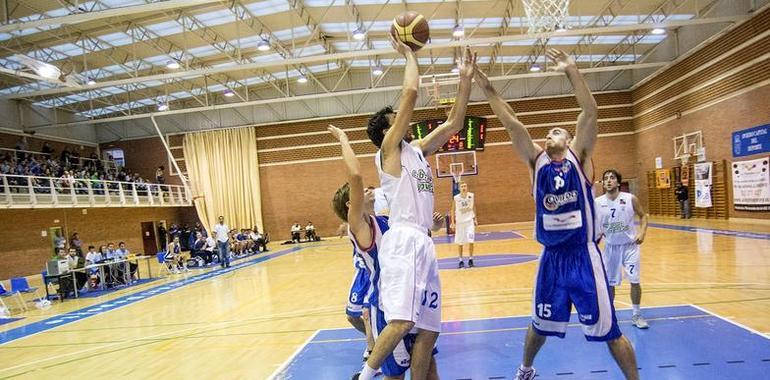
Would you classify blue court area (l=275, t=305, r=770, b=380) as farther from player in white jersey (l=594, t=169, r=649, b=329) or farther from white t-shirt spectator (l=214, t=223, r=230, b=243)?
white t-shirt spectator (l=214, t=223, r=230, b=243)

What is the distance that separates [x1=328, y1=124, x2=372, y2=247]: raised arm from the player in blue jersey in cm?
118

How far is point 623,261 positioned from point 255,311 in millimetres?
5893

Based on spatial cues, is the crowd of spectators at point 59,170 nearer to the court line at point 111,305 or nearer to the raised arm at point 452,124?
the court line at point 111,305

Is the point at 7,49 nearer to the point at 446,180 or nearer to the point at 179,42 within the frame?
the point at 179,42

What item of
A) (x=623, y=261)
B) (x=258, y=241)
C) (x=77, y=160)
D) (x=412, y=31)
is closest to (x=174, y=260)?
(x=258, y=241)

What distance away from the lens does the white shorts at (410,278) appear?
2.62 meters

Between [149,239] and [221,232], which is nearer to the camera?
[221,232]

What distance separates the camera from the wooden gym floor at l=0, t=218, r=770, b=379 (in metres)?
5.68

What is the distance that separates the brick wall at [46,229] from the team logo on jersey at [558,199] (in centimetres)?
2001

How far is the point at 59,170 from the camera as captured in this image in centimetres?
2220

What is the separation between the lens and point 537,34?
13523mm

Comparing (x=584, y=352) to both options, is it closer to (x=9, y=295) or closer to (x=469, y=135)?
(x=9, y=295)

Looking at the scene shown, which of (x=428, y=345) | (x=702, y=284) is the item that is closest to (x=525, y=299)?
(x=702, y=284)

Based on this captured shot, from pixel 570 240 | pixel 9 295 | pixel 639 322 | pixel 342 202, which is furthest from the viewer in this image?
pixel 9 295
